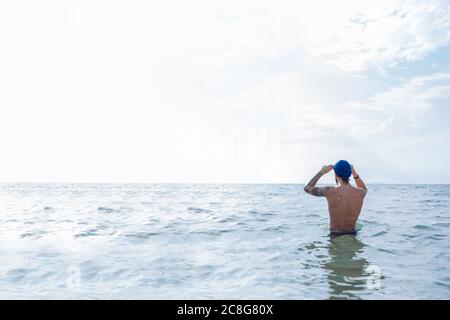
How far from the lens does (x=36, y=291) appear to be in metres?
5.88

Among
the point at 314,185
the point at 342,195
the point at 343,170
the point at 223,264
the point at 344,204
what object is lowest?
the point at 223,264

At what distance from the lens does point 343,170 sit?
798 centimetres

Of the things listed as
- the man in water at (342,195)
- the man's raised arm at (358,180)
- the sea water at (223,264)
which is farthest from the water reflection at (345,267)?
the man's raised arm at (358,180)

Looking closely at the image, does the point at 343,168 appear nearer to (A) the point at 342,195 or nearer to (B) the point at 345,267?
(A) the point at 342,195

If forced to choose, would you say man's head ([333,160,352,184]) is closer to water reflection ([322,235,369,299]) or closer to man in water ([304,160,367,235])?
man in water ([304,160,367,235])

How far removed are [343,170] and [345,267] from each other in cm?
198

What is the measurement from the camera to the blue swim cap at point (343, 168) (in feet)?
26.0

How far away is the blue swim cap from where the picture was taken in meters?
7.92

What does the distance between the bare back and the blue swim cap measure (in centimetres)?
29

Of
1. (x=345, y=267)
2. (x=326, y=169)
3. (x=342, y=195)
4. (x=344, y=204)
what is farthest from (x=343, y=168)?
(x=345, y=267)

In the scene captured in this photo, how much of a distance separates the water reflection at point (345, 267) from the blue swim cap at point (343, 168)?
1541 millimetres

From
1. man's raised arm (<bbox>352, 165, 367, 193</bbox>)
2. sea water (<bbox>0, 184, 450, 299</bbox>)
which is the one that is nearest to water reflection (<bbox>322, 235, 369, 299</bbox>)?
sea water (<bbox>0, 184, 450, 299</bbox>)

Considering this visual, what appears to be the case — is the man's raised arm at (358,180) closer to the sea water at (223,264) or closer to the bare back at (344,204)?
the bare back at (344,204)
